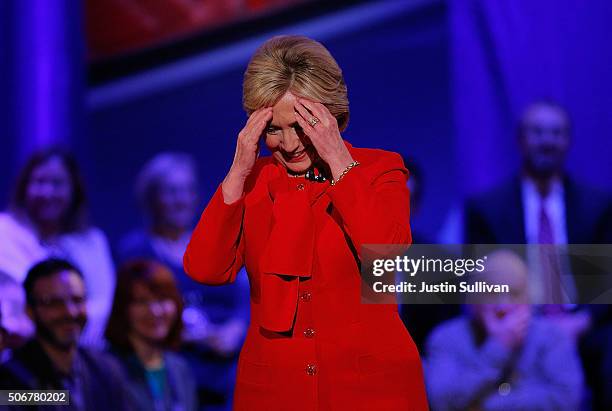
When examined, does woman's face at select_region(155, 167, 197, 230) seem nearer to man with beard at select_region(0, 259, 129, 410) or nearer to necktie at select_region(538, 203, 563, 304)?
man with beard at select_region(0, 259, 129, 410)

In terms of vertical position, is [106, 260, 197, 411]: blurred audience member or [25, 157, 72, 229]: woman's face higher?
[25, 157, 72, 229]: woman's face

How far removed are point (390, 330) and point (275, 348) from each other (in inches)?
9.4

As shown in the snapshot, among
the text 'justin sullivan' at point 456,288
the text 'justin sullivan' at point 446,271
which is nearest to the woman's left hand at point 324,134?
the text 'justin sullivan' at point 446,271

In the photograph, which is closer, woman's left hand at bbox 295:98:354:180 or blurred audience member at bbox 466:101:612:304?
woman's left hand at bbox 295:98:354:180

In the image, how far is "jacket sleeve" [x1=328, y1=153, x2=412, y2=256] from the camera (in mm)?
1653

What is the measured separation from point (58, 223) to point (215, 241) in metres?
2.18

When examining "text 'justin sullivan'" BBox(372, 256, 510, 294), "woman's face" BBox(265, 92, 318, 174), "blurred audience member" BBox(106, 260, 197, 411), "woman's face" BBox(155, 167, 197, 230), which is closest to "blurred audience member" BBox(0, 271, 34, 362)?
"blurred audience member" BBox(106, 260, 197, 411)

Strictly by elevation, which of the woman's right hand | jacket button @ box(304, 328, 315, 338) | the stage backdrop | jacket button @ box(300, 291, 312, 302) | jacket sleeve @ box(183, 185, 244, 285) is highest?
the stage backdrop

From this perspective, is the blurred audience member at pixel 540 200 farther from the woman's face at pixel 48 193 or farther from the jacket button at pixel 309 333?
the jacket button at pixel 309 333

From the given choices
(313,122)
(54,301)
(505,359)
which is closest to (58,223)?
(54,301)

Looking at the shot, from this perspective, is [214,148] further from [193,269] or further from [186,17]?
[193,269]

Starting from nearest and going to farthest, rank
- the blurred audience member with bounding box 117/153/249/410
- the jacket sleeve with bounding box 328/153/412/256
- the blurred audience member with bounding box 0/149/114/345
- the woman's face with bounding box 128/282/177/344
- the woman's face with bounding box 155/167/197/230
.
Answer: the jacket sleeve with bounding box 328/153/412/256 → the woman's face with bounding box 128/282/177/344 → the blurred audience member with bounding box 0/149/114/345 → the blurred audience member with bounding box 117/153/249/410 → the woman's face with bounding box 155/167/197/230

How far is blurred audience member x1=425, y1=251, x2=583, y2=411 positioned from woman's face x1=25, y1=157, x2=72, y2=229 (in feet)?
5.54

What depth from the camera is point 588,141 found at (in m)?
3.73
